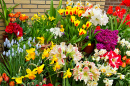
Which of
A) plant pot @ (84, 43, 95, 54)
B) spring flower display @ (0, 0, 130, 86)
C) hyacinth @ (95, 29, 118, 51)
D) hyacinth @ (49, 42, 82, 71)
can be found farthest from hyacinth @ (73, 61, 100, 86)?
plant pot @ (84, 43, 95, 54)

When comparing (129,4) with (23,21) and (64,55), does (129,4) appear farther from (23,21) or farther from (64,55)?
(23,21)

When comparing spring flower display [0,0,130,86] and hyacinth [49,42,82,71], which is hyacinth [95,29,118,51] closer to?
spring flower display [0,0,130,86]

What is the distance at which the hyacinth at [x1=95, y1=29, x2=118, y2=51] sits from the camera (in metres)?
1.63

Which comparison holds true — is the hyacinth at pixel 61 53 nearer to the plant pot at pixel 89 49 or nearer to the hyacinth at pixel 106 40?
the hyacinth at pixel 106 40

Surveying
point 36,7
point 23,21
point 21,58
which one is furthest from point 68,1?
point 21,58

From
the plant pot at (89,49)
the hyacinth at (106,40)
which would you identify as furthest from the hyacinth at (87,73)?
the plant pot at (89,49)

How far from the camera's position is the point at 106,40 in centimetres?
164

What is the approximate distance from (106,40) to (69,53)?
0.81 metres

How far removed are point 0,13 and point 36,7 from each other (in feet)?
1.98

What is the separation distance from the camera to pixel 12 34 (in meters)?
1.84

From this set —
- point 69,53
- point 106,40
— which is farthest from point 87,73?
point 106,40

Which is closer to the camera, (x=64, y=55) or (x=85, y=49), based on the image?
(x=64, y=55)

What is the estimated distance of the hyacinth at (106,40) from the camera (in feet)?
5.33

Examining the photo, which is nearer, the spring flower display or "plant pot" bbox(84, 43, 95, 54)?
the spring flower display
